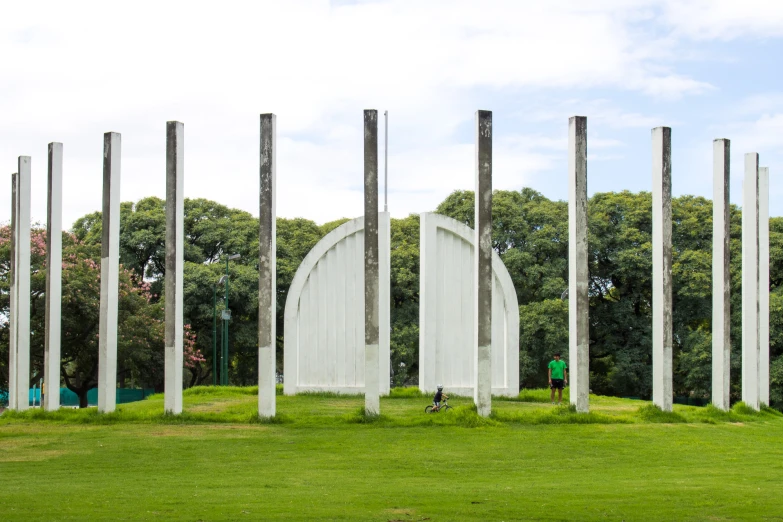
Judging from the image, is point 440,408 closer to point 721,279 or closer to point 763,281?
point 721,279

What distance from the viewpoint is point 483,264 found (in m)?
20.4

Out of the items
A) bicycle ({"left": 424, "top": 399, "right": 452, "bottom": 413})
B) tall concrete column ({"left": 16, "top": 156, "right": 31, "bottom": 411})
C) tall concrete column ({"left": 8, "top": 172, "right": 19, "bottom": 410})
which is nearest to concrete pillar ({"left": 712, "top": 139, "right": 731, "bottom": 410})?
bicycle ({"left": 424, "top": 399, "right": 452, "bottom": 413})

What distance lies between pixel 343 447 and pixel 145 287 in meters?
25.2

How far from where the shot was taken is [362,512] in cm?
1102

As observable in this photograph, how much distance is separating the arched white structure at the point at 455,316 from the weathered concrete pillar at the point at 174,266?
8.05 m

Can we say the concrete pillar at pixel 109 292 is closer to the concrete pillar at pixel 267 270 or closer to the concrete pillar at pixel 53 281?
the concrete pillar at pixel 53 281

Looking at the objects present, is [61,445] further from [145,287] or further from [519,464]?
[145,287]

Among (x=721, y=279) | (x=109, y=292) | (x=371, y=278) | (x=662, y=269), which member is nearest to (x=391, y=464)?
(x=371, y=278)

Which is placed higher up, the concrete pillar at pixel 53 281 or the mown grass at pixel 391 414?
the concrete pillar at pixel 53 281

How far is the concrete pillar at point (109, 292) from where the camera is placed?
21.0m

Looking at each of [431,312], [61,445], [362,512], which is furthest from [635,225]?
[362,512]

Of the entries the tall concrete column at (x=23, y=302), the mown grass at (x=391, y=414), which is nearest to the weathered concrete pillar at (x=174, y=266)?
the mown grass at (x=391, y=414)

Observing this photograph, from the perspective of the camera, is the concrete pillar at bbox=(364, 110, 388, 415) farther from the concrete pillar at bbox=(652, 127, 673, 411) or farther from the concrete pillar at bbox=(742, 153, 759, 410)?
the concrete pillar at bbox=(742, 153, 759, 410)

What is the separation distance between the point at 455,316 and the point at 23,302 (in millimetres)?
11616
